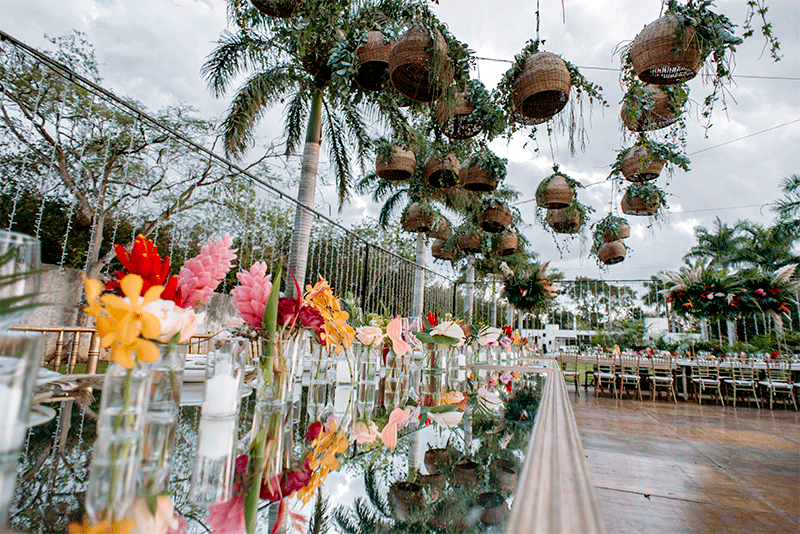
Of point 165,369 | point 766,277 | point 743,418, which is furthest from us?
point 766,277

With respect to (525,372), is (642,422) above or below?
below

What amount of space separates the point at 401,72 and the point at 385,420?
2.05 meters

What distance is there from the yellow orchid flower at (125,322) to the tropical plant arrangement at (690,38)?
8.32 feet

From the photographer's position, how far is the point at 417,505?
0.38m

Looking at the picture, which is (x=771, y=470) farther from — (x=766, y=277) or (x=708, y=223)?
(x=708, y=223)

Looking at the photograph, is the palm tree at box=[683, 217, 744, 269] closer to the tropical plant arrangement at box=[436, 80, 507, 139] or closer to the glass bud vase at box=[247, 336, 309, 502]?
the tropical plant arrangement at box=[436, 80, 507, 139]

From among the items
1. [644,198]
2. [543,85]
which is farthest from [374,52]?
[644,198]

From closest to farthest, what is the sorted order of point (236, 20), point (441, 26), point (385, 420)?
1. point (385, 420)
2. point (441, 26)
3. point (236, 20)

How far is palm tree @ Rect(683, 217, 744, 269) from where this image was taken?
1948 centimetres

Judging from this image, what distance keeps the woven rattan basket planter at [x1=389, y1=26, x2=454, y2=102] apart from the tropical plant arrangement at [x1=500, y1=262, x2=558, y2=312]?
5037 mm

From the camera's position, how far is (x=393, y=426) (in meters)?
0.74

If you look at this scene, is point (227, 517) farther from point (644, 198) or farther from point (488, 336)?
point (644, 198)

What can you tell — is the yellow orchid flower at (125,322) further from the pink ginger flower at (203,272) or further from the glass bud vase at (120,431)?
the pink ginger flower at (203,272)

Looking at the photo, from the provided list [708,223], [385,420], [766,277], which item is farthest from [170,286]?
[708,223]
